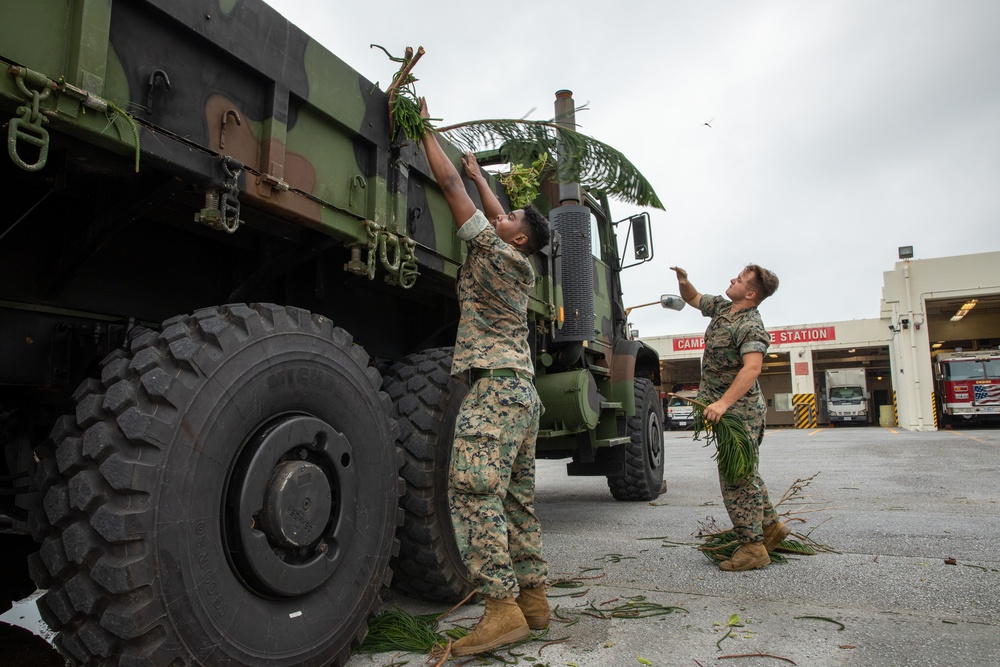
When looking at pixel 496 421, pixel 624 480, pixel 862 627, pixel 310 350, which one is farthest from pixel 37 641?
pixel 624 480

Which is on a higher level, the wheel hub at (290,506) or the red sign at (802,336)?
the red sign at (802,336)

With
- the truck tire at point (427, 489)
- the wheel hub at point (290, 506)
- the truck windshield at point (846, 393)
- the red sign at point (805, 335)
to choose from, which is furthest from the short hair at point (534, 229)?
the truck windshield at point (846, 393)

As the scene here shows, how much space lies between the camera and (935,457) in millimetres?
10406

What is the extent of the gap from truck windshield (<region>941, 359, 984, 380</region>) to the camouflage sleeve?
936 inches

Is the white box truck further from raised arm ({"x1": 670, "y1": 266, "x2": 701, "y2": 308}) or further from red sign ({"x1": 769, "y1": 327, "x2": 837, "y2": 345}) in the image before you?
raised arm ({"x1": 670, "y1": 266, "x2": 701, "y2": 308})

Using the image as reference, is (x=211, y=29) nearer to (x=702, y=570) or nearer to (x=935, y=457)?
(x=702, y=570)

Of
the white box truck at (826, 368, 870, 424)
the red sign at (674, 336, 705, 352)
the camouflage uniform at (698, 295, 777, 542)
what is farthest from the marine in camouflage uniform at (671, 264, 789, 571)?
the white box truck at (826, 368, 870, 424)

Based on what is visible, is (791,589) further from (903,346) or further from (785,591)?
(903,346)

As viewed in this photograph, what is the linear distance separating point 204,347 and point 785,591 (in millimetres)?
2863

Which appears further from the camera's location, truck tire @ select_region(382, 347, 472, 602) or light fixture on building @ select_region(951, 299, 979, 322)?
light fixture on building @ select_region(951, 299, 979, 322)

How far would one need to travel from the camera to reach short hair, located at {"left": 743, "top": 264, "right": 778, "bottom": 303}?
4.06 meters

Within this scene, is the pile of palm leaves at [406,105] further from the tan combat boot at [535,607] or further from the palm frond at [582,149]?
the tan combat boot at [535,607]

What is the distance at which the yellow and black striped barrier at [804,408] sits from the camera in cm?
2903

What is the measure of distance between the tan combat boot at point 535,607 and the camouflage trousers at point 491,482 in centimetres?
3
